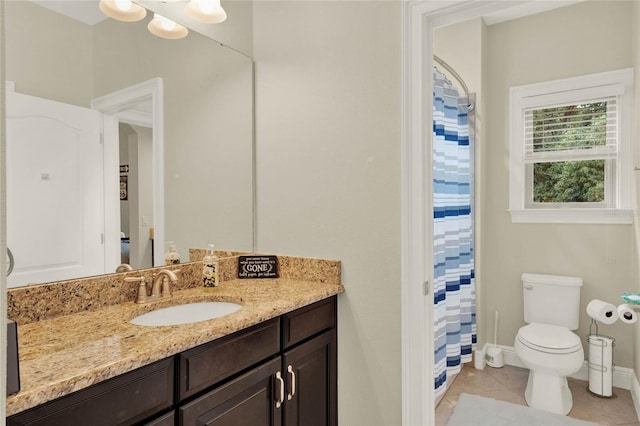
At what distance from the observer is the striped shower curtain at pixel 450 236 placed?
223cm

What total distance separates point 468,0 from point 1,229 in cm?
162

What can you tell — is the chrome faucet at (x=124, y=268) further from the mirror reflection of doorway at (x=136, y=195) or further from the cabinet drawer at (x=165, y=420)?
the cabinet drawer at (x=165, y=420)

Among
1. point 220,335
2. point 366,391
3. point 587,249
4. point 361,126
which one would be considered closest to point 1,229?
point 220,335

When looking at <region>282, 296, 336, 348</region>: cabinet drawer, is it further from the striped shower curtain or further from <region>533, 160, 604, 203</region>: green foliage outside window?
<region>533, 160, 604, 203</region>: green foliage outside window

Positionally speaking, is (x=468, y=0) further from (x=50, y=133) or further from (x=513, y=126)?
(x=513, y=126)

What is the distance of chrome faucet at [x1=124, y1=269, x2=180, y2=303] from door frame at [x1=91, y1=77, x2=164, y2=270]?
0.11 meters

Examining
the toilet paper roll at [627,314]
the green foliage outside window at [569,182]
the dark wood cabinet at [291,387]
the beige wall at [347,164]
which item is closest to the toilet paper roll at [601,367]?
the toilet paper roll at [627,314]

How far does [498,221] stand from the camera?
10.4 ft

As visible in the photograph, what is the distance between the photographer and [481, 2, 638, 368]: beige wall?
2732 millimetres

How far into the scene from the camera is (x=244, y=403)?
4.17 feet

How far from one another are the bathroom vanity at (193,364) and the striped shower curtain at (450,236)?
2.58ft

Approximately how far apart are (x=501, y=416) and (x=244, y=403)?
1.82m

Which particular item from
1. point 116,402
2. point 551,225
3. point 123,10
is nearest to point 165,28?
point 123,10

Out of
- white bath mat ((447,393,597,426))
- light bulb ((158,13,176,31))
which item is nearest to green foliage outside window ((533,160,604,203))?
white bath mat ((447,393,597,426))
